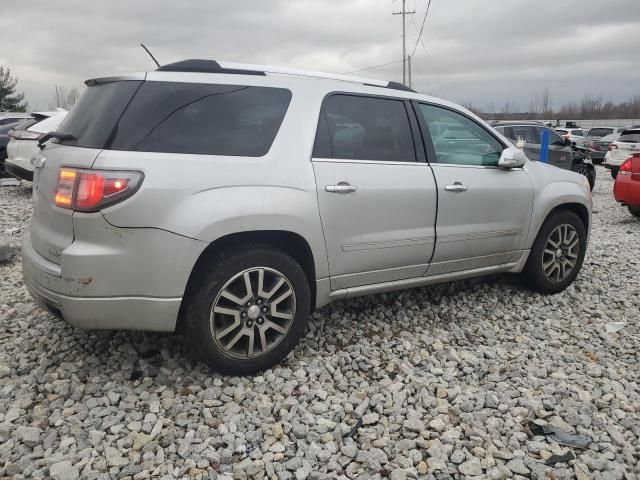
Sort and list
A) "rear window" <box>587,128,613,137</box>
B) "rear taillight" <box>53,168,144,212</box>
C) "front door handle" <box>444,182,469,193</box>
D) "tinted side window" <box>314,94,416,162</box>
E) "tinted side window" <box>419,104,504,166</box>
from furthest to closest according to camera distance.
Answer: "rear window" <box>587,128,613,137</box> < "tinted side window" <box>419,104,504,166</box> < "front door handle" <box>444,182,469,193</box> < "tinted side window" <box>314,94,416,162</box> < "rear taillight" <box>53,168,144,212</box>

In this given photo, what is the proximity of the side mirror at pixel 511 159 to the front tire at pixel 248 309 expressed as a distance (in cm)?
200


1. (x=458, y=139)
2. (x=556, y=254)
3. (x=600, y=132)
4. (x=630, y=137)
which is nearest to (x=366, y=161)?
(x=458, y=139)

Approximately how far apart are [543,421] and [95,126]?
2.95 metres

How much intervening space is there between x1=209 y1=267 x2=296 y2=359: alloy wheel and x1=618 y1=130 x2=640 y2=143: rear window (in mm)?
16050

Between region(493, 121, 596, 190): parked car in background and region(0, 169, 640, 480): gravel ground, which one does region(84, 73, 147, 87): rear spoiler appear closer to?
region(0, 169, 640, 480): gravel ground

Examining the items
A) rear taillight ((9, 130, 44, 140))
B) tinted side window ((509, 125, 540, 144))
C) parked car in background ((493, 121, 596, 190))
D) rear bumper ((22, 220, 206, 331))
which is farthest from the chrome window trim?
tinted side window ((509, 125, 540, 144))

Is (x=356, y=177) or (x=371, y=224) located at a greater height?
(x=356, y=177)

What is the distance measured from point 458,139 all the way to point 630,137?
14620 mm

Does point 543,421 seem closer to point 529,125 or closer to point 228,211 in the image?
point 228,211

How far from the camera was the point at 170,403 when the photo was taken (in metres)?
3.02

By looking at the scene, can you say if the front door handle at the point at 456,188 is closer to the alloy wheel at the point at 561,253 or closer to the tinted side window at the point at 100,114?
the alloy wheel at the point at 561,253

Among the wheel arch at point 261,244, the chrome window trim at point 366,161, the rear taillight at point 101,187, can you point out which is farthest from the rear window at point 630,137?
the rear taillight at point 101,187

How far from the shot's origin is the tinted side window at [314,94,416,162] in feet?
11.6

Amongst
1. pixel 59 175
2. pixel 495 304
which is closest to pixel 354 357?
pixel 495 304
